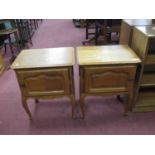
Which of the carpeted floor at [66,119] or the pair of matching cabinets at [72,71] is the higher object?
the pair of matching cabinets at [72,71]

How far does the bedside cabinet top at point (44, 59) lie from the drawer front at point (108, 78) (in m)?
0.21

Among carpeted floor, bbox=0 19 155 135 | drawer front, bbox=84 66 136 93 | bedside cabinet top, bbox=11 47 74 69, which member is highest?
bedside cabinet top, bbox=11 47 74 69

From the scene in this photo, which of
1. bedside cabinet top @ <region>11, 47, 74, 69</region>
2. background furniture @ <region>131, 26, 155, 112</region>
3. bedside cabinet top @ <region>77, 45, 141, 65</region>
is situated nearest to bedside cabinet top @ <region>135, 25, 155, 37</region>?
background furniture @ <region>131, 26, 155, 112</region>

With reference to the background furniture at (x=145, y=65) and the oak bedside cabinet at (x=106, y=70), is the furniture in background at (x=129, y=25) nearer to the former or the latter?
the background furniture at (x=145, y=65)

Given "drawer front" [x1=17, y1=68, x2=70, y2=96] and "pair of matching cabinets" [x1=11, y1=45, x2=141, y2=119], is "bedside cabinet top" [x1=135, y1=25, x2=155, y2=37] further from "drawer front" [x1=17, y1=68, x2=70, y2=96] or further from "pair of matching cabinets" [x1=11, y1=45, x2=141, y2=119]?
"drawer front" [x1=17, y1=68, x2=70, y2=96]

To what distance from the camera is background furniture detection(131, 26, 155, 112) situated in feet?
4.45

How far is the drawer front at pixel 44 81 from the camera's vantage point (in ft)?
4.34

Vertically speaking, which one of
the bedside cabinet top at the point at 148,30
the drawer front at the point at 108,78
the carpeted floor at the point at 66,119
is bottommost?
the carpeted floor at the point at 66,119

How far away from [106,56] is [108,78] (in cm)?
19

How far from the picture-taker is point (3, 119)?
5.90ft

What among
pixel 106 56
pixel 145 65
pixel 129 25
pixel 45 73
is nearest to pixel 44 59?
pixel 45 73

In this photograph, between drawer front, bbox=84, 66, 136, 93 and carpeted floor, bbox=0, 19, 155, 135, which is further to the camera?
carpeted floor, bbox=0, 19, 155, 135

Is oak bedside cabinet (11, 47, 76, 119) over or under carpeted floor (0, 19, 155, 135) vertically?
over

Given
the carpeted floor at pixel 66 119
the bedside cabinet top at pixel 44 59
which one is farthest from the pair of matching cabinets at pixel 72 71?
the carpeted floor at pixel 66 119
